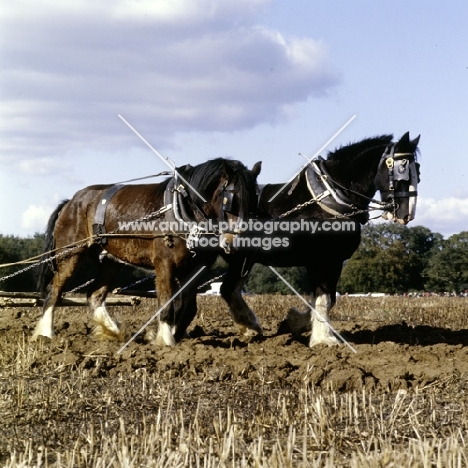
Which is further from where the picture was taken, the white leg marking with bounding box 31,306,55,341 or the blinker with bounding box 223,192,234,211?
the white leg marking with bounding box 31,306,55,341

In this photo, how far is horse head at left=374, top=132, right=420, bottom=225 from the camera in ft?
27.9

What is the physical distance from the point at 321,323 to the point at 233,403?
3.02 m

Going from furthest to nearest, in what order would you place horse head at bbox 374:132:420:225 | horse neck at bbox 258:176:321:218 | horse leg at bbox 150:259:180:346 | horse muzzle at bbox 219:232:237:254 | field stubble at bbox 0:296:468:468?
1. horse neck at bbox 258:176:321:218
2. horse leg at bbox 150:259:180:346
3. horse head at bbox 374:132:420:225
4. horse muzzle at bbox 219:232:237:254
5. field stubble at bbox 0:296:468:468

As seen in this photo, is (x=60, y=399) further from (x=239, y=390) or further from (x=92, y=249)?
(x=92, y=249)

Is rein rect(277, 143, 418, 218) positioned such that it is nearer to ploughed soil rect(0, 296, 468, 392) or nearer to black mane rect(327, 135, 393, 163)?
black mane rect(327, 135, 393, 163)

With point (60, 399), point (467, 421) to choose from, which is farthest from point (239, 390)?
point (467, 421)

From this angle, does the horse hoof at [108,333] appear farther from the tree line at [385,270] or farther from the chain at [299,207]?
the tree line at [385,270]

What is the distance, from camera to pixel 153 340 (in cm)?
916

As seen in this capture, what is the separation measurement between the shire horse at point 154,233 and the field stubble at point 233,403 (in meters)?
0.43

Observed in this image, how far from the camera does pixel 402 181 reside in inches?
336

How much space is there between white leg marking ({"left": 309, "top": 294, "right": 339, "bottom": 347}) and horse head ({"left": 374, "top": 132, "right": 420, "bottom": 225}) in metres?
1.11

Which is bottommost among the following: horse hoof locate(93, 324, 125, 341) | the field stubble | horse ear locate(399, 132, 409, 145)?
the field stubble

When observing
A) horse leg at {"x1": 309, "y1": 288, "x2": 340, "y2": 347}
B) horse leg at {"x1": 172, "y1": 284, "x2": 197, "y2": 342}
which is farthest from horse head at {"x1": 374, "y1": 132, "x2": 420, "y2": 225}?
horse leg at {"x1": 172, "y1": 284, "x2": 197, "y2": 342}

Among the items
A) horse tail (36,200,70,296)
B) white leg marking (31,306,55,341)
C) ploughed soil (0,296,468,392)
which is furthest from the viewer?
horse tail (36,200,70,296)
